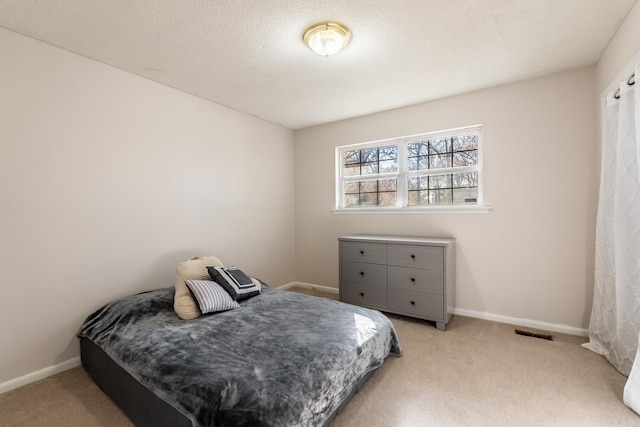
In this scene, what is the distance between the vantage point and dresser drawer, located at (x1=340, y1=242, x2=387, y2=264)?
121 inches

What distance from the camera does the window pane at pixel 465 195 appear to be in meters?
3.09

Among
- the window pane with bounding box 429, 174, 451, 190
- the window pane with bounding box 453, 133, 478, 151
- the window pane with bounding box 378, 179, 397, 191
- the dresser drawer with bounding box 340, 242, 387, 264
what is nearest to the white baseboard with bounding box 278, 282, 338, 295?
the dresser drawer with bounding box 340, 242, 387, 264

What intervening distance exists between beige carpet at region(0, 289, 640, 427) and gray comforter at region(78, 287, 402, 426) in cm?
21

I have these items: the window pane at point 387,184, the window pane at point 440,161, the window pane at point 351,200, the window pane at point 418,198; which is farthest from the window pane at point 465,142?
the window pane at point 351,200

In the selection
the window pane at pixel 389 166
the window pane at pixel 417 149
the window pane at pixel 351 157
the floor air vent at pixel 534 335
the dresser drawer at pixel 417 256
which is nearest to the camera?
the floor air vent at pixel 534 335

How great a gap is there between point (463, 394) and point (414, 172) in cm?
236

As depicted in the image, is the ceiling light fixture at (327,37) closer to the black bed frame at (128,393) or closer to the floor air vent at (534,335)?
the black bed frame at (128,393)

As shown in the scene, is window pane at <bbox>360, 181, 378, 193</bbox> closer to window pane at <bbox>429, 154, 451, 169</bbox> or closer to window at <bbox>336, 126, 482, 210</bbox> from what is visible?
window at <bbox>336, 126, 482, 210</bbox>

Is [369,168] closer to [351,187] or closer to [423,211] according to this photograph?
[351,187]

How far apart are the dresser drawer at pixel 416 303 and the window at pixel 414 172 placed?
1.05 m

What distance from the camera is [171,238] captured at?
2.80 metres

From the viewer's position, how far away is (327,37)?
1918mm

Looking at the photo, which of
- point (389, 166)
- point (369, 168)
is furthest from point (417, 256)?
point (369, 168)

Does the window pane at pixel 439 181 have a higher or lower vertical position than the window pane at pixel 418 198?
higher
